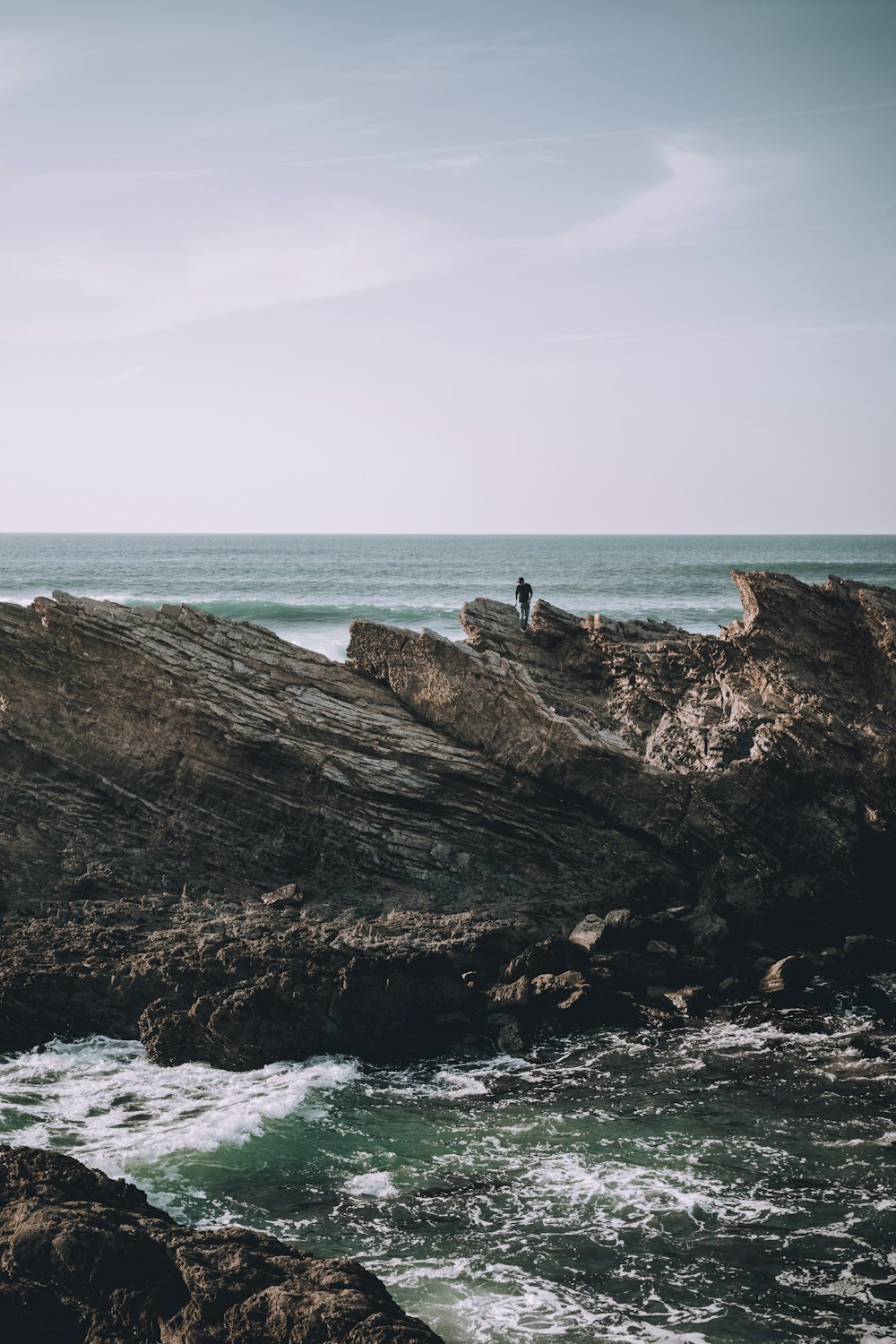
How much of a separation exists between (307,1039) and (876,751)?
1195 centimetres

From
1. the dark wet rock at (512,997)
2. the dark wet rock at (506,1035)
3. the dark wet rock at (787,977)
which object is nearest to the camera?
the dark wet rock at (506,1035)

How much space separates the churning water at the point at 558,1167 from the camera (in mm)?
9891

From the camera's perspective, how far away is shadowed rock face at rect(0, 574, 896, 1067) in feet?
58.0

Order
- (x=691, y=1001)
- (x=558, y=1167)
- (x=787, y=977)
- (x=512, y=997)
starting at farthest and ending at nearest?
1. (x=787, y=977)
2. (x=691, y=1001)
3. (x=512, y=997)
4. (x=558, y=1167)

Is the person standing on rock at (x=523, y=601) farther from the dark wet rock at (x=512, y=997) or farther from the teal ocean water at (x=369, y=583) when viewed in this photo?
the teal ocean water at (x=369, y=583)

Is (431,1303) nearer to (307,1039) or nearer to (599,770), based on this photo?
(307,1039)

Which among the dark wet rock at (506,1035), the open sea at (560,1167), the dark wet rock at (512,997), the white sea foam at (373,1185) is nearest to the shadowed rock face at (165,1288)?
the open sea at (560,1167)

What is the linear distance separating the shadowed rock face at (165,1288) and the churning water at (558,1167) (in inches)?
89.0

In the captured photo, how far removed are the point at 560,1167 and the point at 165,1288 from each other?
5.67 metres

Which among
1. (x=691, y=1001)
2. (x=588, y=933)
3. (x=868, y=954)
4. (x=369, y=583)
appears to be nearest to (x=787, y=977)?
(x=691, y=1001)

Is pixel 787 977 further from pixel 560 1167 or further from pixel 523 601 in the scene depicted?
pixel 523 601

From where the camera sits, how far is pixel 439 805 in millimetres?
20516

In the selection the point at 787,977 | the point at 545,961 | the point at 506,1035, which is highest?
the point at 545,961

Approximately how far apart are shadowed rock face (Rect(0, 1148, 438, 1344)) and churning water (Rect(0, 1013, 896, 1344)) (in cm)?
226
